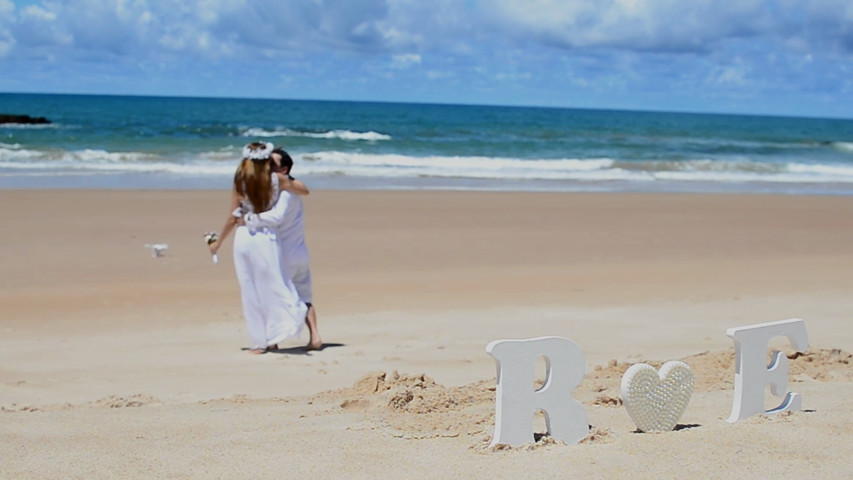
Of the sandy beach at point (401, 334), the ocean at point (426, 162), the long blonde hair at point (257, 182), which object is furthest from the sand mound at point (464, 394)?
the ocean at point (426, 162)

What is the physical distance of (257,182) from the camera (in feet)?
20.8

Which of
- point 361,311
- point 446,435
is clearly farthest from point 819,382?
point 361,311

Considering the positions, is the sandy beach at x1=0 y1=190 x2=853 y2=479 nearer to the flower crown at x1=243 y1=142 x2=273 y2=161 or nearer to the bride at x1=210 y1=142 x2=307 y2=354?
the bride at x1=210 y1=142 x2=307 y2=354

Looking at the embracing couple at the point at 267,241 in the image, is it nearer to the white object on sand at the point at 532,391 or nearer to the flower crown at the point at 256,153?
the flower crown at the point at 256,153

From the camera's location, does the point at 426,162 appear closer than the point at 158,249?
No

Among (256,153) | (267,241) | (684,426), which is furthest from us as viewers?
(267,241)

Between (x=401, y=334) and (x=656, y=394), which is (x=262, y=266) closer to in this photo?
(x=401, y=334)

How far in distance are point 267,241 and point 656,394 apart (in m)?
3.45

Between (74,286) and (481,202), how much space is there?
352 inches

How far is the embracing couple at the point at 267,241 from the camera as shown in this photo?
6332mm

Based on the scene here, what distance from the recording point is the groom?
20.8 ft

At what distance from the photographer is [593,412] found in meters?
4.14

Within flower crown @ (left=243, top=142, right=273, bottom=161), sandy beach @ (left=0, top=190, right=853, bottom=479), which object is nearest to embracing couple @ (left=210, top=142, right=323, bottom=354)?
flower crown @ (left=243, top=142, right=273, bottom=161)

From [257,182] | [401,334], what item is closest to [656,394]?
[401,334]
